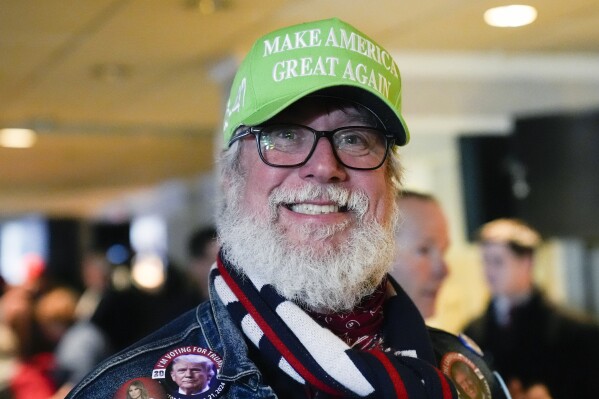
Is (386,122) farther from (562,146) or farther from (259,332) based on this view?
(562,146)

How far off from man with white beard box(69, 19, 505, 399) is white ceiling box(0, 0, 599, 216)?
1904 millimetres

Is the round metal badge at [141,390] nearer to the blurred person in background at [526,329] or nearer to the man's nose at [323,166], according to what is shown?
the man's nose at [323,166]

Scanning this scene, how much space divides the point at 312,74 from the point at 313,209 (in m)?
0.19

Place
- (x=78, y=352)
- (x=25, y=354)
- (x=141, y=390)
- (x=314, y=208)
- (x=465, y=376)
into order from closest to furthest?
(x=141, y=390)
(x=314, y=208)
(x=465, y=376)
(x=25, y=354)
(x=78, y=352)

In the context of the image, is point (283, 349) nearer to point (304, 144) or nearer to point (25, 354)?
point (304, 144)

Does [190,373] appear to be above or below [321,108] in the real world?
below

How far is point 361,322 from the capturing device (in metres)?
1.26

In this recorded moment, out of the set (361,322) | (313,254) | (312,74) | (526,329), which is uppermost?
(312,74)

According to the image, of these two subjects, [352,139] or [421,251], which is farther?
[421,251]

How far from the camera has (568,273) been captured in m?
4.30

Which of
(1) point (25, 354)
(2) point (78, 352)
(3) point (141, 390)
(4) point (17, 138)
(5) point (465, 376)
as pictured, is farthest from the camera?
(4) point (17, 138)

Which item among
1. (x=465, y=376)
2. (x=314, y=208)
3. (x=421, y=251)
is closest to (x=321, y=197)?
(x=314, y=208)

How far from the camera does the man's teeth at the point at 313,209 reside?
48.3 inches

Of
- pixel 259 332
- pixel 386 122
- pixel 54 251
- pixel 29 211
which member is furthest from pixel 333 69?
pixel 54 251
